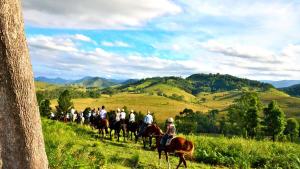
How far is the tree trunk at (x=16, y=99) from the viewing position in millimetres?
6680

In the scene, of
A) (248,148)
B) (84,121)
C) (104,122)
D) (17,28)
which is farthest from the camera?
(84,121)

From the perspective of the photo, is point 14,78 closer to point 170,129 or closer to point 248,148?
point 170,129

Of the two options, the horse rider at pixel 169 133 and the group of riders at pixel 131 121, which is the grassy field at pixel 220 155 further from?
the group of riders at pixel 131 121

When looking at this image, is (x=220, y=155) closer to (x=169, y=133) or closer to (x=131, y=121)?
(x=169, y=133)

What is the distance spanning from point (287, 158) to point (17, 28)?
1838cm

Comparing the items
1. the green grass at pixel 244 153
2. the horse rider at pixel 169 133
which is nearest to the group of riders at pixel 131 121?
the horse rider at pixel 169 133

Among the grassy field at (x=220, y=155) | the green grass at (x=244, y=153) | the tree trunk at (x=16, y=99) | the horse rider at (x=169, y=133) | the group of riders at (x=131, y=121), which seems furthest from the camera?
the green grass at (x=244, y=153)

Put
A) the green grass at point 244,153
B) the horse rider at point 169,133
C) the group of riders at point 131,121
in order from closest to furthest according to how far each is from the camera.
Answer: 1. the horse rider at point 169,133
2. the group of riders at point 131,121
3. the green grass at point 244,153

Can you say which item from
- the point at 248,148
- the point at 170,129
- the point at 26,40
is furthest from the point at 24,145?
the point at 248,148

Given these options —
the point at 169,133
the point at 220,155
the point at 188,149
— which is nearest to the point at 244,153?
the point at 220,155

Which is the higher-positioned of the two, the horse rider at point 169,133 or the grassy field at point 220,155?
the horse rider at point 169,133

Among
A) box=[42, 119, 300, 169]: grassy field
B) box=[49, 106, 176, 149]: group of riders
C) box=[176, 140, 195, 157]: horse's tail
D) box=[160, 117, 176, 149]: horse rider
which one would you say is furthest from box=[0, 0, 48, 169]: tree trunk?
box=[160, 117, 176, 149]: horse rider

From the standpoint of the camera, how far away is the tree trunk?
6.68 m

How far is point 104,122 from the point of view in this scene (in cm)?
3388
